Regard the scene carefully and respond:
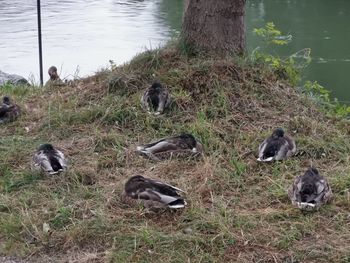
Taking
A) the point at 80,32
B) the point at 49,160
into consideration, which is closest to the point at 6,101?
the point at 49,160

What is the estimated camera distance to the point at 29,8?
20656 mm

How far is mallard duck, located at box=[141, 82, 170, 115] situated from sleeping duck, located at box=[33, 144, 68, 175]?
3.52ft

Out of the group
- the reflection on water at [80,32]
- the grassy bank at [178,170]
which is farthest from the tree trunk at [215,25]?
the reflection on water at [80,32]

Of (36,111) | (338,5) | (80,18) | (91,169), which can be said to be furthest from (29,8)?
(91,169)

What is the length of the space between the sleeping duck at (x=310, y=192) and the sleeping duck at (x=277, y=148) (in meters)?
0.66

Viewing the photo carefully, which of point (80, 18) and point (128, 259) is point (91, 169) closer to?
point (128, 259)

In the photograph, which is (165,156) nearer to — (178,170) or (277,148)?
(178,170)

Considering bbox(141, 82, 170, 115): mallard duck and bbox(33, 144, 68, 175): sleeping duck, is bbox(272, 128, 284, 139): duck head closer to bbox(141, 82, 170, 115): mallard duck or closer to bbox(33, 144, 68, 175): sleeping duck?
bbox(141, 82, 170, 115): mallard duck

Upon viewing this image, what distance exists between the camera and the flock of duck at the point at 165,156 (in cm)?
396

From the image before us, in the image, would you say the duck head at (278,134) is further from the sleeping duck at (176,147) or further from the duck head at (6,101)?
the duck head at (6,101)

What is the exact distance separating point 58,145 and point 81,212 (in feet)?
4.19

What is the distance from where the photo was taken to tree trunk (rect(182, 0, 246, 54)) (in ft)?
19.9

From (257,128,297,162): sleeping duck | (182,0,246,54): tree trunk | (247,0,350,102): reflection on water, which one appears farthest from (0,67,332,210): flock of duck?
(247,0,350,102): reflection on water

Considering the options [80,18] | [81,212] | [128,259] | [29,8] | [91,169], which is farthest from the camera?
[29,8]
